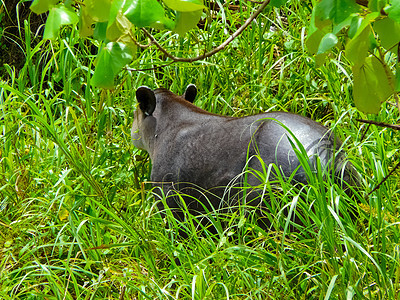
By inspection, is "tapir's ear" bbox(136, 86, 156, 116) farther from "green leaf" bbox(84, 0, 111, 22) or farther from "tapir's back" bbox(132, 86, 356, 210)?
"green leaf" bbox(84, 0, 111, 22)

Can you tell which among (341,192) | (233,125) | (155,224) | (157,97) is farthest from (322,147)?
(157,97)

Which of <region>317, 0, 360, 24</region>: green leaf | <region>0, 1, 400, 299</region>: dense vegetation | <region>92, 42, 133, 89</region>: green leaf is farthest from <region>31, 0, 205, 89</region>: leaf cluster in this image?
<region>0, 1, 400, 299</region>: dense vegetation

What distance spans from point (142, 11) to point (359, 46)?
0.53 metres

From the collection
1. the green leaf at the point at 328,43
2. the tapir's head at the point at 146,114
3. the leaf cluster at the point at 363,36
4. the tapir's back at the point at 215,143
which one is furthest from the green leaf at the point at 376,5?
the tapir's head at the point at 146,114

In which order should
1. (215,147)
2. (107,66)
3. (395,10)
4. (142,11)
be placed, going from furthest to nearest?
(215,147), (107,66), (142,11), (395,10)

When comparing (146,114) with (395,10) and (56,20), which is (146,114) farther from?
(395,10)

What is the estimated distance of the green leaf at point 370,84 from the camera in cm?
174

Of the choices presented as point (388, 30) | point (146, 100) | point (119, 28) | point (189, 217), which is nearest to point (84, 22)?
point (119, 28)

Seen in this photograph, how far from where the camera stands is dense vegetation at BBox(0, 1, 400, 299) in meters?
3.14

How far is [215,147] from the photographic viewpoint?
4.11 metres

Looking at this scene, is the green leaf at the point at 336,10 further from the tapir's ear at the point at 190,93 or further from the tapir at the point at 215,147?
the tapir's ear at the point at 190,93

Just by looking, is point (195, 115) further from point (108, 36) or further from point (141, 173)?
point (108, 36)

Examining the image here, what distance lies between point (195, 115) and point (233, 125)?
24.3 inches

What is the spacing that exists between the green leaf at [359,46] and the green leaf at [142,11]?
1.54 ft
